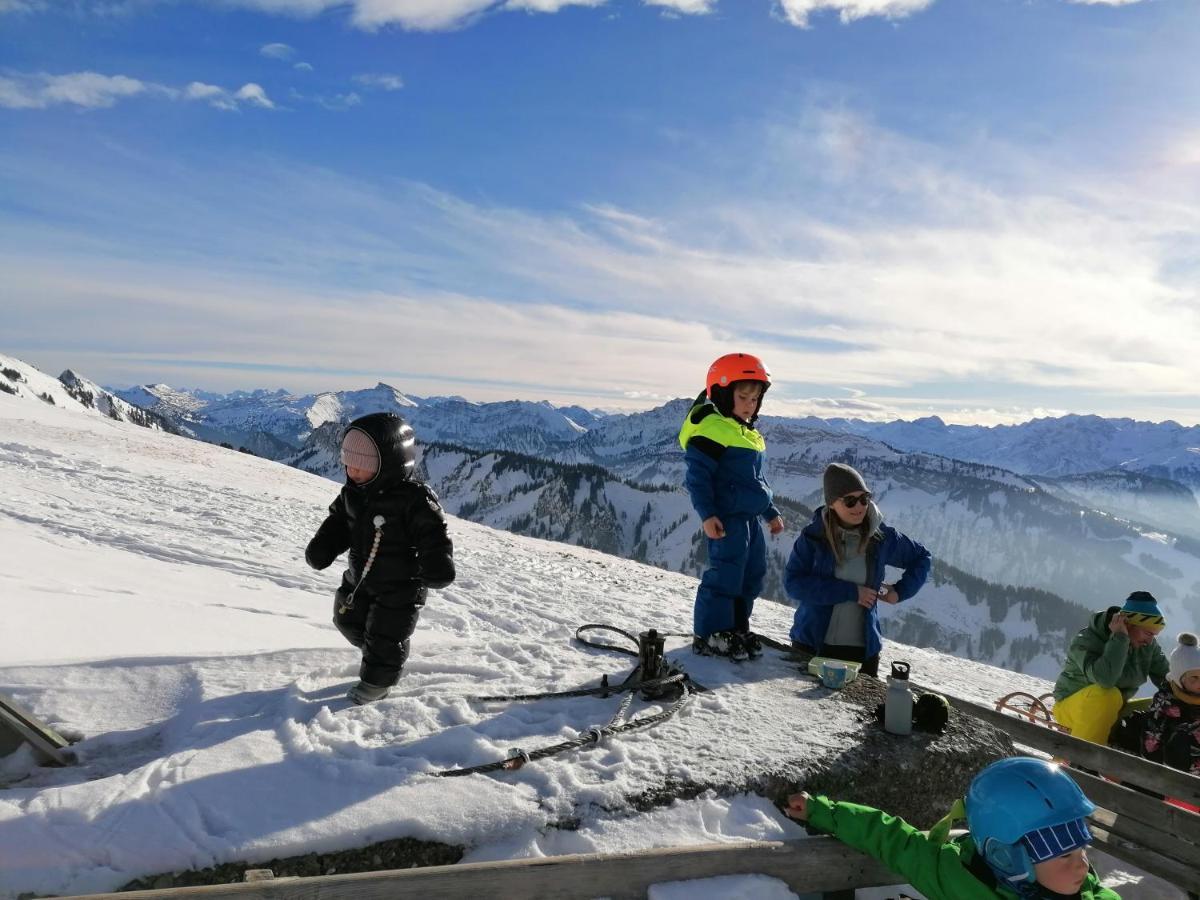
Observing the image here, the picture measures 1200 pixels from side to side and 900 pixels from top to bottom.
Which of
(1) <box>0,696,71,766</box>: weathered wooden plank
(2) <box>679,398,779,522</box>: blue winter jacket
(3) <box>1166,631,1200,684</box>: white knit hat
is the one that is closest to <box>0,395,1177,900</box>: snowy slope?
(1) <box>0,696,71,766</box>: weathered wooden plank

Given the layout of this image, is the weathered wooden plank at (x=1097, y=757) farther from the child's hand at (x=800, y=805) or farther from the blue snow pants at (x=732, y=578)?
the child's hand at (x=800, y=805)

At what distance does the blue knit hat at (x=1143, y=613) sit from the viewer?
5.91 m

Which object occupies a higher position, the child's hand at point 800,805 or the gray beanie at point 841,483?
the gray beanie at point 841,483

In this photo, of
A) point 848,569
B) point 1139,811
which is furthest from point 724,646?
point 1139,811

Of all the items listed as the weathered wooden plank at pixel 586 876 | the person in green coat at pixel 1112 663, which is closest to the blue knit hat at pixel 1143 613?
the person in green coat at pixel 1112 663

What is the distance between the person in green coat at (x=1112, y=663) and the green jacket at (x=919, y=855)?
3.33 meters

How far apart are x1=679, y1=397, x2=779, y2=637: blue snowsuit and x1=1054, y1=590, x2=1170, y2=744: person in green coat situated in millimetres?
3091

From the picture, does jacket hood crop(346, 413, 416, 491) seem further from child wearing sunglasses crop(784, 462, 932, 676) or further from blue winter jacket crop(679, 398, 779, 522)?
child wearing sunglasses crop(784, 462, 932, 676)

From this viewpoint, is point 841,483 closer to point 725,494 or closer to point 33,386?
point 725,494

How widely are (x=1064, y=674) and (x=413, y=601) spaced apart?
20.7 feet

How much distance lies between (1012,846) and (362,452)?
4240mm

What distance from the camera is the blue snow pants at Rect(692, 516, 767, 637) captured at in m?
6.18

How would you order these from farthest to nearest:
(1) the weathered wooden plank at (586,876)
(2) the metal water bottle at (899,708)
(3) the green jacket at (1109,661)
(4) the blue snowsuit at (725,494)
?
1. (4) the blue snowsuit at (725,494)
2. (3) the green jacket at (1109,661)
3. (2) the metal water bottle at (899,708)
4. (1) the weathered wooden plank at (586,876)

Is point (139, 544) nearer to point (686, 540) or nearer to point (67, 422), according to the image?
point (67, 422)
